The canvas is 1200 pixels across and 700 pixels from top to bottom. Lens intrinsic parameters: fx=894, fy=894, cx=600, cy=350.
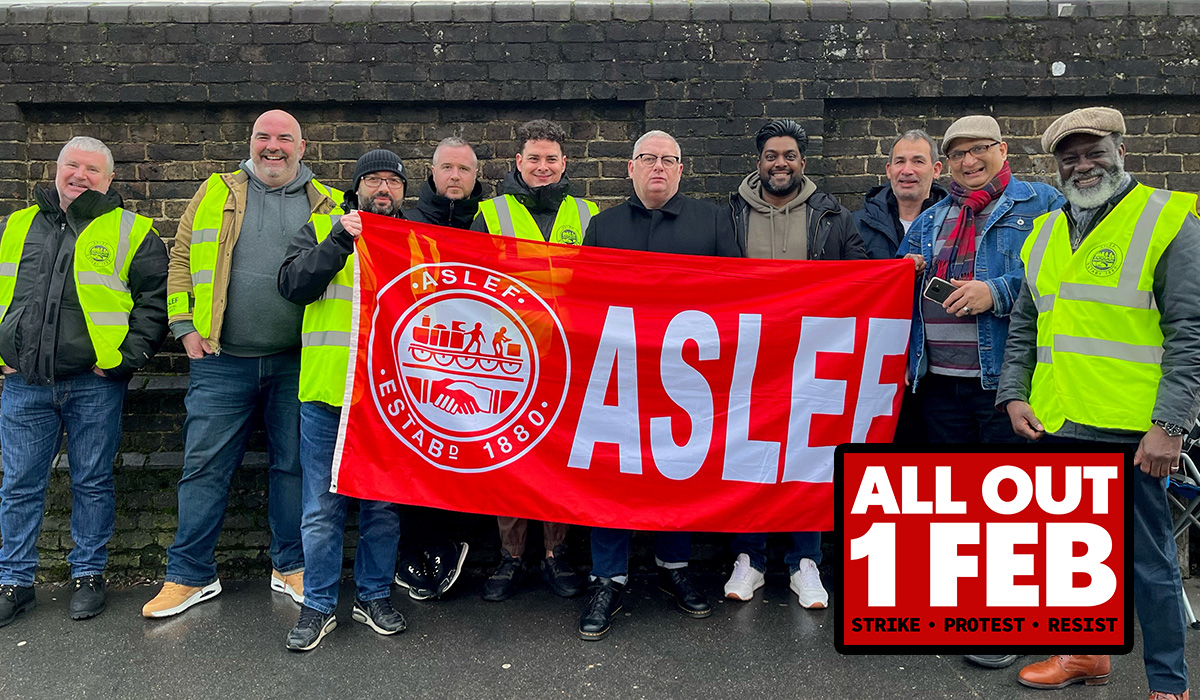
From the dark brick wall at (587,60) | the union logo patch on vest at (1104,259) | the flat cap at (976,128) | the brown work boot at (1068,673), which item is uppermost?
the dark brick wall at (587,60)

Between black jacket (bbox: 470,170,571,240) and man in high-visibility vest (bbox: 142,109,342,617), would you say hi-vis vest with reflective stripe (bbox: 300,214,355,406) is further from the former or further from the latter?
black jacket (bbox: 470,170,571,240)

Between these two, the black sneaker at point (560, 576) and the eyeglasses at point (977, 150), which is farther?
the black sneaker at point (560, 576)

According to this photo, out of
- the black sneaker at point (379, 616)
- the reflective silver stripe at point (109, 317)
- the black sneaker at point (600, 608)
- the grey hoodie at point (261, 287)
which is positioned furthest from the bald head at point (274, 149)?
the black sneaker at point (600, 608)

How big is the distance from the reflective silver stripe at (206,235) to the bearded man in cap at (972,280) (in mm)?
3322

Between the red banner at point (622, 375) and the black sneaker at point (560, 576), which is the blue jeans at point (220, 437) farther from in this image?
the black sneaker at point (560, 576)

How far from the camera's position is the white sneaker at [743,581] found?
4441mm

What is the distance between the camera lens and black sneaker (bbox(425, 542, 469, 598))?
454cm

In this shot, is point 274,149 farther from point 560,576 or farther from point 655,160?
point 560,576

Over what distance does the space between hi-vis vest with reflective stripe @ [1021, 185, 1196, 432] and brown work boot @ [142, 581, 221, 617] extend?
3979 mm

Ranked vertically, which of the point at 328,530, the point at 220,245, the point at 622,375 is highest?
the point at 220,245

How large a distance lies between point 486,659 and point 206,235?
2391 mm

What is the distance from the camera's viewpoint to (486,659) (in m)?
3.86

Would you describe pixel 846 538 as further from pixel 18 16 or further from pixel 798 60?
pixel 18 16

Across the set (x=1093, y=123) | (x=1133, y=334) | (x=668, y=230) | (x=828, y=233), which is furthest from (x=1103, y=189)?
(x=668, y=230)
